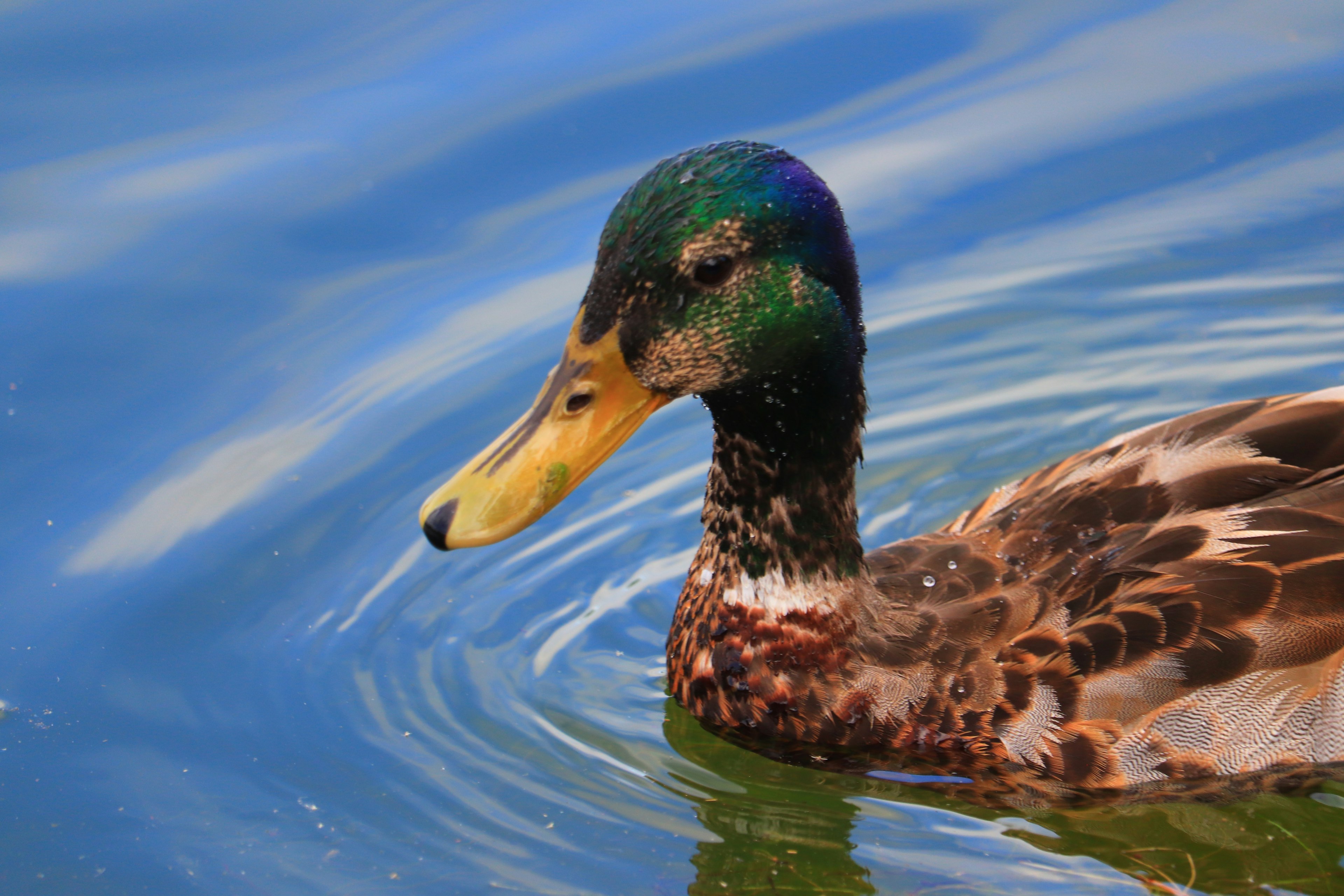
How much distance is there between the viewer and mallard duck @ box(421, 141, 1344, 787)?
13.9ft

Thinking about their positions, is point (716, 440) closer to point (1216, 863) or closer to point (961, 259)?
point (1216, 863)

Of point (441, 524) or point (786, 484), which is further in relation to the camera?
point (786, 484)

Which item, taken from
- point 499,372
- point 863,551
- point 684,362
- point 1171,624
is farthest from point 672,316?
point 499,372

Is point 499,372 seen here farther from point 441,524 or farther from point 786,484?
point 441,524

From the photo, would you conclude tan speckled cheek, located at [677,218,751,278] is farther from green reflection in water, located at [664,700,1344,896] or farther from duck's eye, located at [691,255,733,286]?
green reflection in water, located at [664,700,1344,896]

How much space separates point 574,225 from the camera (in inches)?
293

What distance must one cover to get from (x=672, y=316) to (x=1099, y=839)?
182 centimetres

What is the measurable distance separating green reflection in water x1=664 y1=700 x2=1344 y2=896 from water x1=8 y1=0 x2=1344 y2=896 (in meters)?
0.01

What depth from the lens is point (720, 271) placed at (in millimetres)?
4246

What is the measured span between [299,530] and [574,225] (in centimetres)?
218

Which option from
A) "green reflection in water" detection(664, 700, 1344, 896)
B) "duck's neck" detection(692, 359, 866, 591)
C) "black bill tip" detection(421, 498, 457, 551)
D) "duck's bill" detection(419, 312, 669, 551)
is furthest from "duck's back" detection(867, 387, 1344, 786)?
"black bill tip" detection(421, 498, 457, 551)

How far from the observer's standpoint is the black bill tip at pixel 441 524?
4.17m

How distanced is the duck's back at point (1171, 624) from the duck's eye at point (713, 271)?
1238mm

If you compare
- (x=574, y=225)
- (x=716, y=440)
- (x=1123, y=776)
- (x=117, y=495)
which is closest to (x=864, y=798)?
(x=1123, y=776)
